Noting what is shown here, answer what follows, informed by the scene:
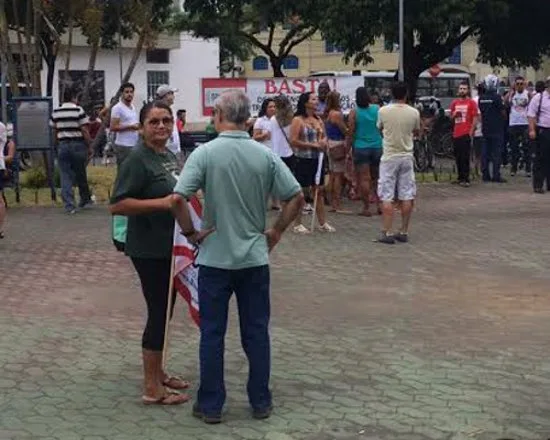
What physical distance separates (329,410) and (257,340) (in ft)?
1.97

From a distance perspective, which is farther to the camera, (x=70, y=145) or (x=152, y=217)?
(x=70, y=145)

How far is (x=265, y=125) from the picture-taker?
13.7 meters

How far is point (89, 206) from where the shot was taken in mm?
14930

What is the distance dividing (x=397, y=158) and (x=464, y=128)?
6.62m

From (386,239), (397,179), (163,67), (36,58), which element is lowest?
(386,239)

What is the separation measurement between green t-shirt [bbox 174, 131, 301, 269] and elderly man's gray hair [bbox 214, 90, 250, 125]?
0.24 ft

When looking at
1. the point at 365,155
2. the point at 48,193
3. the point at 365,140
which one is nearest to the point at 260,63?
the point at 48,193

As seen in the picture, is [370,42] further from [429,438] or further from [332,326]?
[429,438]

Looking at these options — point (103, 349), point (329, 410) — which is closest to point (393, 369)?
point (329, 410)

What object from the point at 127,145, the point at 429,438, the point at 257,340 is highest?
the point at 127,145

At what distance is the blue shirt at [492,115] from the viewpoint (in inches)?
707

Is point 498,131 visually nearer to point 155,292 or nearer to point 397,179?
point 397,179

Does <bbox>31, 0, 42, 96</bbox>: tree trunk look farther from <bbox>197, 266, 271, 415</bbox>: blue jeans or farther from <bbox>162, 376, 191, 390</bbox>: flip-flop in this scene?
<bbox>197, 266, 271, 415</bbox>: blue jeans

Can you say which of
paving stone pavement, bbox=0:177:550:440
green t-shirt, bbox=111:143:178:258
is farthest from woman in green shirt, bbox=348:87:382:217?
green t-shirt, bbox=111:143:178:258
